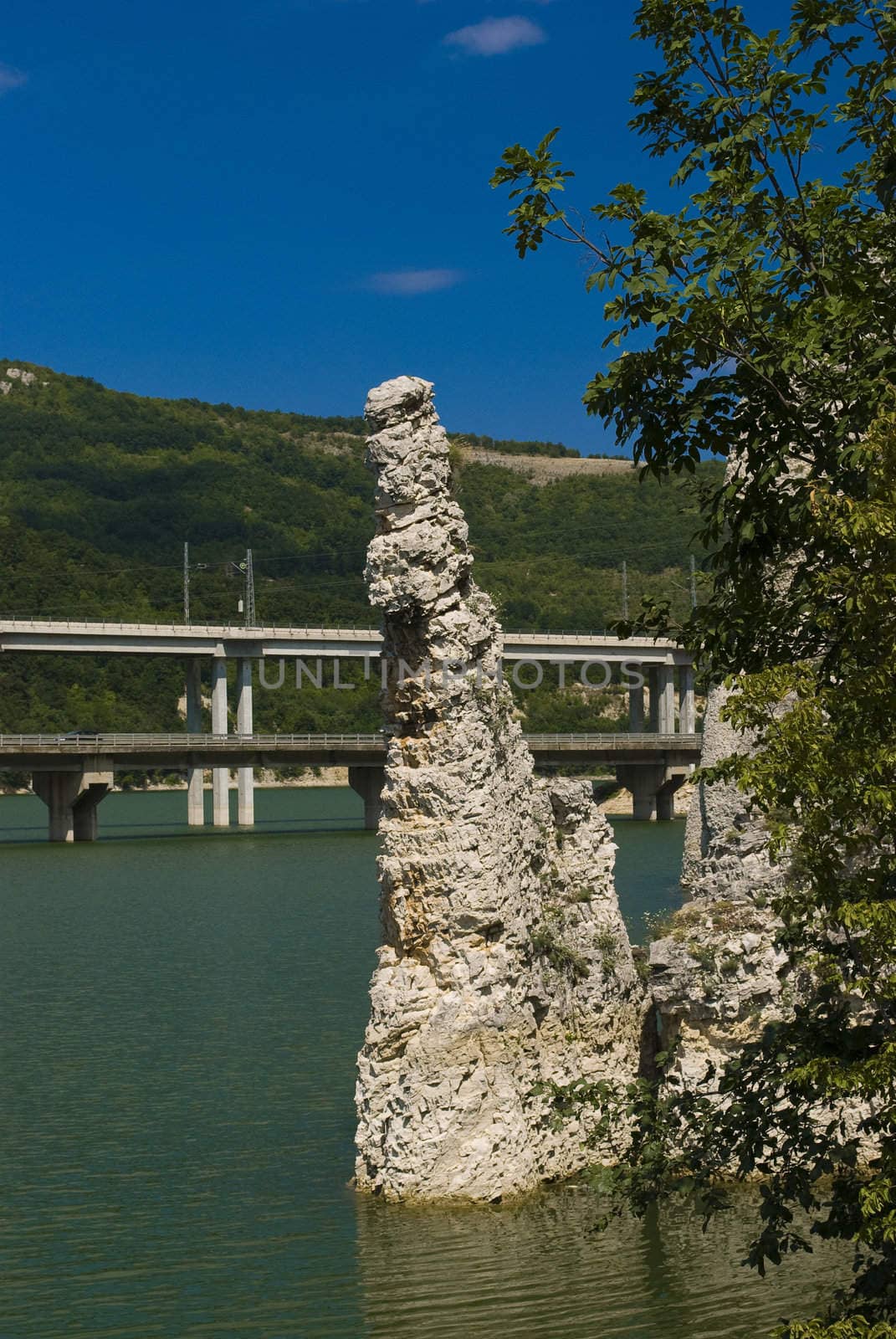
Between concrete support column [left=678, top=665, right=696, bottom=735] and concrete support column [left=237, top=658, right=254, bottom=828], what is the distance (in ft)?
93.7

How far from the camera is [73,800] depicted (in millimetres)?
70875

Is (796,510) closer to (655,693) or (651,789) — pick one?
(651,789)

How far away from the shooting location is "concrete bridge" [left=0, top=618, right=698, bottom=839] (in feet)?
249

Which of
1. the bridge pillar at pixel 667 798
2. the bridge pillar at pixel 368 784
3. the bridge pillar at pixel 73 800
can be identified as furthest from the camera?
the bridge pillar at pixel 667 798

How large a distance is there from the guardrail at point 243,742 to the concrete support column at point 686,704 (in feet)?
45.8

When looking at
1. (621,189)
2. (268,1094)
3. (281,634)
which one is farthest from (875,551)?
(281,634)

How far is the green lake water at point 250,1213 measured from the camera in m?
12.0

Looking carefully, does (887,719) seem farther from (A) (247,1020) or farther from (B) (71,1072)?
(A) (247,1020)

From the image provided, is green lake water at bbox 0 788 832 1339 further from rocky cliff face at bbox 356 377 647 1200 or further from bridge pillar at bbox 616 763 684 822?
bridge pillar at bbox 616 763 684 822

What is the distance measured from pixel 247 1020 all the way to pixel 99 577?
11334 cm

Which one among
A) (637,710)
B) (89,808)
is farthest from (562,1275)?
(637,710)

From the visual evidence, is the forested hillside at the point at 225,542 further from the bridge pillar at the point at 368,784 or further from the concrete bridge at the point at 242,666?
the bridge pillar at the point at 368,784

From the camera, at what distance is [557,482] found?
18088 cm

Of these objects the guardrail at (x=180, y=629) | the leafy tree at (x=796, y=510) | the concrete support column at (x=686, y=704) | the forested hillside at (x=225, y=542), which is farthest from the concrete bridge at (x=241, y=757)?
the leafy tree at (x=796, y=510)
